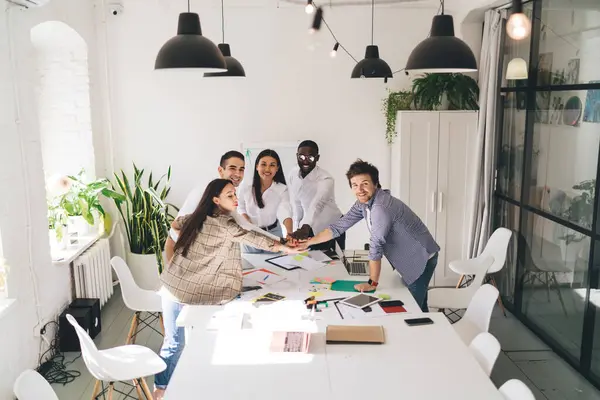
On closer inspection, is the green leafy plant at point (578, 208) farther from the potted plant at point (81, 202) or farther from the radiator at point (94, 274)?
the radiator at point (94, 274)

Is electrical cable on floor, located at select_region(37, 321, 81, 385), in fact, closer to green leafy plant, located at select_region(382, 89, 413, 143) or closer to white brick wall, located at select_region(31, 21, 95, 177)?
white brick wall, located at select_region(31, 21, 95, 177)

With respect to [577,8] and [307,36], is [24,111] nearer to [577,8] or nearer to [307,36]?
[307,36]

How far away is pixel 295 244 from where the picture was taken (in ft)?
14.8

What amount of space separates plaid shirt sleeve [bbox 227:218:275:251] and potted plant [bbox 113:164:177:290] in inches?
98.8

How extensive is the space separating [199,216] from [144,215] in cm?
266

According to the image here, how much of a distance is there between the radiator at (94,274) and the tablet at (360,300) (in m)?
2.95

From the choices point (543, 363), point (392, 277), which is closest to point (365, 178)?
point (392, 277)

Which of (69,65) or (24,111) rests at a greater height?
(69,65)

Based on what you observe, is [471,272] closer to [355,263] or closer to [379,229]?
[355,263]

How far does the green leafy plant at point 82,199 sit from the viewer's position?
555cm

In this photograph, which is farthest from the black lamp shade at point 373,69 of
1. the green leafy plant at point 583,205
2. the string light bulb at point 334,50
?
the green leafy plant at point 583,205

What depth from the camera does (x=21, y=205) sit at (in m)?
4.39

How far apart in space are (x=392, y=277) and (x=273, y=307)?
1.07m

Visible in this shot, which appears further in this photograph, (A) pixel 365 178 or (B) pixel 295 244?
(B) pixel 295 244
